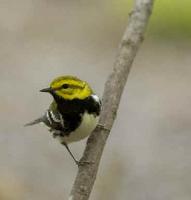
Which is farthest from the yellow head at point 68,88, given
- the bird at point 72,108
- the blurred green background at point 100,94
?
the blurred green background at point 100,94

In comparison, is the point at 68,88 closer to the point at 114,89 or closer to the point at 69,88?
the point at 69,88

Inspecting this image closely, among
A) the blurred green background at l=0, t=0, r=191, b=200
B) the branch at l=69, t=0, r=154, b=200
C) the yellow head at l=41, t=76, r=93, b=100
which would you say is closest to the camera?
the branch at l=69, t=0, r=154, b=200

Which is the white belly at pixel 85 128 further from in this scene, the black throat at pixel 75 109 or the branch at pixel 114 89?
the branch at pixel 114 89

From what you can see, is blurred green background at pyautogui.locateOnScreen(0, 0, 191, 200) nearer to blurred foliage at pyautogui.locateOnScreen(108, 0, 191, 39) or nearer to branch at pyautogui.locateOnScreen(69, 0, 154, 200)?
blurred foliage at pyautogui.locateOnScreen(108, 0, 191, 39)

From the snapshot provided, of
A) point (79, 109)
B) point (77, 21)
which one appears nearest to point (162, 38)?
point (77, 21)

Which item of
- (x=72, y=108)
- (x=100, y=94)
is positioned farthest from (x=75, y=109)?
(x=100, y=94)

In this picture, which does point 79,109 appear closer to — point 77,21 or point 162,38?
point 162,38

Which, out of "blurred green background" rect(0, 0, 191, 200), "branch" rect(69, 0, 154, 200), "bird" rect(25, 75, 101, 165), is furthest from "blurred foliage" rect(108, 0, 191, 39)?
"branch" rect(69, 0, 154, 200)
